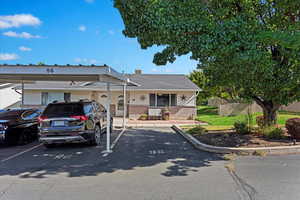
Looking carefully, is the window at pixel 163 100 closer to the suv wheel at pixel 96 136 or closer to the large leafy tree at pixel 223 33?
the suv wheel at pixel 96 136

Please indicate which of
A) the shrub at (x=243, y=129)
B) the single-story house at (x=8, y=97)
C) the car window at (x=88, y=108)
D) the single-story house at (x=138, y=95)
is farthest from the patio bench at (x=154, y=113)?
the single-story house at (x=8, y=97)

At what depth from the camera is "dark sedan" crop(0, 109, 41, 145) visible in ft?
27.7

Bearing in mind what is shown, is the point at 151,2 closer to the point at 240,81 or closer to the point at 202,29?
the point at 202,29

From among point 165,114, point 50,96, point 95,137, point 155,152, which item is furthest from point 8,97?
point 155,152

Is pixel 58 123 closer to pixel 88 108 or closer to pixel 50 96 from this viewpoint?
pixel 88 108

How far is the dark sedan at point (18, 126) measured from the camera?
333 inches

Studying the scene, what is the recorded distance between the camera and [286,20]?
25.9 feet

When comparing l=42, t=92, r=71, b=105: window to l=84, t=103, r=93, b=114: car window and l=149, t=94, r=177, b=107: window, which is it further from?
l=84, t=103, r=93, b=114: car window

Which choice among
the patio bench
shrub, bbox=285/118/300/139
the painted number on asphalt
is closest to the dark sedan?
the painted number on asphalt

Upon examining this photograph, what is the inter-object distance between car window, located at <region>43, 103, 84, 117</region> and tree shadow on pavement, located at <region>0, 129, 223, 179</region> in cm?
138

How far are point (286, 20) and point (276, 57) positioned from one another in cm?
139

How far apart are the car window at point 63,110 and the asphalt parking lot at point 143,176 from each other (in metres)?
1.40

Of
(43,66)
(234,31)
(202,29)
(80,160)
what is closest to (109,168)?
(80,160)

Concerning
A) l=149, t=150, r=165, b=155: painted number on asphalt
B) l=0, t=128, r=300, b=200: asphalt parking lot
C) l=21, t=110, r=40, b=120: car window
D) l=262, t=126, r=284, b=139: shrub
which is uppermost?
l=21, t=110, r=40, b=120: car window
